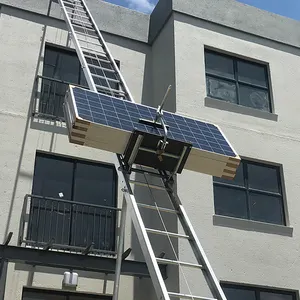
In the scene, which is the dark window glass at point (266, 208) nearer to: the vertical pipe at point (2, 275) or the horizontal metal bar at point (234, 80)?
the horizontal metal bar at point (234, 80)

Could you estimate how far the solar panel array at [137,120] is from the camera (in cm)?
672

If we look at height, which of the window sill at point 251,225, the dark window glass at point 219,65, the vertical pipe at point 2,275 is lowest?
the vertical pipe at point 2,275

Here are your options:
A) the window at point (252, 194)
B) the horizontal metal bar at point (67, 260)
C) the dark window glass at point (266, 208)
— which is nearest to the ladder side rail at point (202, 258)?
the horizontal metal bar at point (67, 260)

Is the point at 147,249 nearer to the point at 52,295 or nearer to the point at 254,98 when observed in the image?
the point at 52,295

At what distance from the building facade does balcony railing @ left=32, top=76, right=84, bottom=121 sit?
30 mm

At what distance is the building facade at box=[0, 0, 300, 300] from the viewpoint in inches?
429

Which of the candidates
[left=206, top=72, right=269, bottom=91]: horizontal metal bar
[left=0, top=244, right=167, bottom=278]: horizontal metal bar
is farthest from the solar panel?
[left=206, top=72, right=269, bottom=91]: horizontal metal bar

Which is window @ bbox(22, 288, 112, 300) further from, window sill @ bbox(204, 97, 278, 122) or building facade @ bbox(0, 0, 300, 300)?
window sill @ bbox(204, 97, 278, 122)

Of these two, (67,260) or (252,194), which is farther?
(252,194)

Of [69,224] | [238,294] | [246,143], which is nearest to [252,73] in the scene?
[246,143]

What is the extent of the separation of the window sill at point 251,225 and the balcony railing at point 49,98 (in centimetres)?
421

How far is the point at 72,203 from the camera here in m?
11.2

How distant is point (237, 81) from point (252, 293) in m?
5.39

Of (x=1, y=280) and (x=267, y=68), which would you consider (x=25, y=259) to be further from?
(x=267, y=68)
